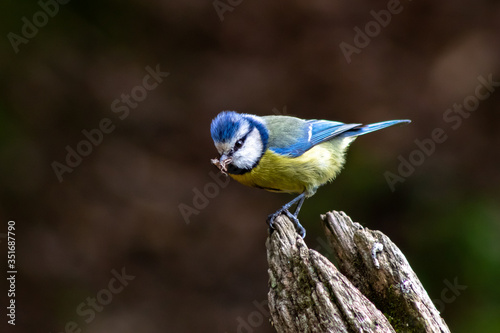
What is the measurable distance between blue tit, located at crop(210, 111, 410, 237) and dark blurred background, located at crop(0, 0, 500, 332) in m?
1.86

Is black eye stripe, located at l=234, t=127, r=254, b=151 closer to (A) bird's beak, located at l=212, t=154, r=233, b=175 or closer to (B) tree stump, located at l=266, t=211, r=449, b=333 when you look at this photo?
(A) bird's beak, located at l=212, t=154, r=233, b=175

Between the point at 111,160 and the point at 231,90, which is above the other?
the point at 231,90

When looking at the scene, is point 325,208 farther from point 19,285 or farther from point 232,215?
point 19,285

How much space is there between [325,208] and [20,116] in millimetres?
3201

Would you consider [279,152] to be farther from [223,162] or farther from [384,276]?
[384,276]

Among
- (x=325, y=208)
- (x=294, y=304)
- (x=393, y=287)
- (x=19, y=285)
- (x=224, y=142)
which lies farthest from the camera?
(x=325, y=208)

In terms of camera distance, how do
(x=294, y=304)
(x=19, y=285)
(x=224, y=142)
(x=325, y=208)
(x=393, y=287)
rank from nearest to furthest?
(x=294, y=304), (x=393, y=287), (x=224, y=142), (x=19, y=285), (x=325, y=208)

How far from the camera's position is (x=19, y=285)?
546cm

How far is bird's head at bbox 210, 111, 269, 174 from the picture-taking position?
3.35 m

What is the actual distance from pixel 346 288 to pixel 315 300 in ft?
0.45

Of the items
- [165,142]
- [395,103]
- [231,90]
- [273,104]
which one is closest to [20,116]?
[165,142]

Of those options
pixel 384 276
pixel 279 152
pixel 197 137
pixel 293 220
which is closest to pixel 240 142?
pixel 279 152

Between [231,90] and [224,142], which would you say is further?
[231,90]

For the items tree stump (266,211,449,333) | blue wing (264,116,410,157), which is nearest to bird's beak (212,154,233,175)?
blue wing (264,116,410,157)
